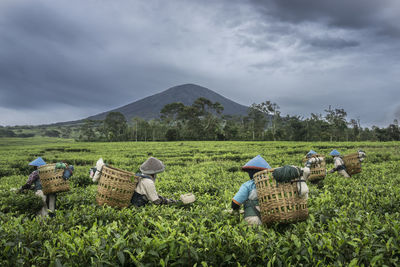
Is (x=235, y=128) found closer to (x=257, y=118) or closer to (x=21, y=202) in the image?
(x=257, y=118)

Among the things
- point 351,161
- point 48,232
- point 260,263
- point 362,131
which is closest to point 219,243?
point 260,263

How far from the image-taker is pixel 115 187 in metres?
3.36

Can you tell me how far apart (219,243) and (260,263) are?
416mm

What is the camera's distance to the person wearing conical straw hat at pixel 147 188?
3.58 meters

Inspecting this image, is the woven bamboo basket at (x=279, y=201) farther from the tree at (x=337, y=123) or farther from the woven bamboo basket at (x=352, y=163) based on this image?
the tree at (x=337, y=123)

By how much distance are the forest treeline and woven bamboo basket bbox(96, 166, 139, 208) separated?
43146mm

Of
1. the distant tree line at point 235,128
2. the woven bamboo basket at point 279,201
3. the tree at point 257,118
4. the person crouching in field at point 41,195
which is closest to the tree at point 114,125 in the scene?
the distant tree line at point 235,128

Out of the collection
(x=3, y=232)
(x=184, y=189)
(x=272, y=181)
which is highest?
(x=272, y=181)

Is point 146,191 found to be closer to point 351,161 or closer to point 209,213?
point 209,213

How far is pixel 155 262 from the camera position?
74.1 inches

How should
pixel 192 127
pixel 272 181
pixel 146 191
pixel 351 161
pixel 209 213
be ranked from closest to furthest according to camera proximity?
1. pixel 272 181
2. pixel 209 213
3. pixel 146 191
4. pixel 351 161
5. pixel 192 127

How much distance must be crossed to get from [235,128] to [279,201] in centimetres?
4469

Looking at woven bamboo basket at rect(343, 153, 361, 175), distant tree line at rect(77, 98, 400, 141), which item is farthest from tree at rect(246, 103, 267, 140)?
woven bamboo basket at rect(343, 153, 361, 175)

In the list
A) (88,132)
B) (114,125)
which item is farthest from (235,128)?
(88,132)
